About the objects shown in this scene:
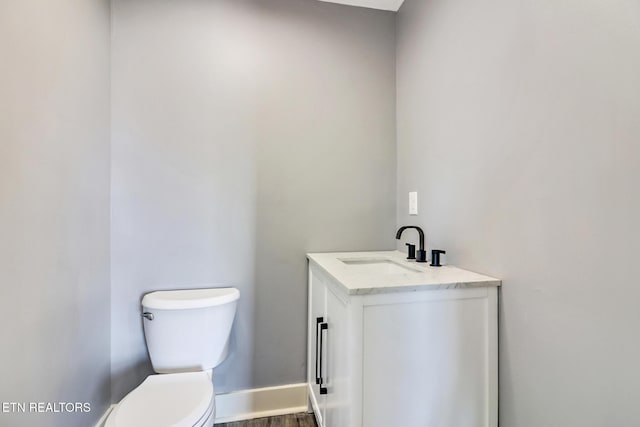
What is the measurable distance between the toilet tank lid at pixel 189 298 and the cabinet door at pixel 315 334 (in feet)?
1.32

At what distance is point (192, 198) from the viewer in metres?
1.52

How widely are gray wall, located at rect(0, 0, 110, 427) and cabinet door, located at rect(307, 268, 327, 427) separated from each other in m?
1.00

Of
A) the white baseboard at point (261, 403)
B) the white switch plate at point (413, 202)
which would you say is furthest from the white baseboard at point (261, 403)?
the white switch plate at point (413, 202)

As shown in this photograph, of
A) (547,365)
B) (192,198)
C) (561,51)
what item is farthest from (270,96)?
(547,365)

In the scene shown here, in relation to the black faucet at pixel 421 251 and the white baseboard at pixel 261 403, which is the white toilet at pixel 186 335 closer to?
the white baseboard at pixel 261 403

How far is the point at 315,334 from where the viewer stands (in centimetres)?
144

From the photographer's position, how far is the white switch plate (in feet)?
5.10

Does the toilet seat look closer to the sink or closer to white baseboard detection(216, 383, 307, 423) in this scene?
white baseboard detection(216, 383, 307, 423)

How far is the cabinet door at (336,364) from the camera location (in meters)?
0.95

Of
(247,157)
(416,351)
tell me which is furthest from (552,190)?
(247,157)

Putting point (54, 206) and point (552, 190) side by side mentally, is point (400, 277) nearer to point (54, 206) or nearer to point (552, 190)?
point (552, 190)

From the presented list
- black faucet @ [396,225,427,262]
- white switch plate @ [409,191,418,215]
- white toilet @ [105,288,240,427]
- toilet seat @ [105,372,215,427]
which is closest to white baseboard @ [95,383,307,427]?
white toilet @ [105,288,240,427]

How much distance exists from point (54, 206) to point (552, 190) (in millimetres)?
1660

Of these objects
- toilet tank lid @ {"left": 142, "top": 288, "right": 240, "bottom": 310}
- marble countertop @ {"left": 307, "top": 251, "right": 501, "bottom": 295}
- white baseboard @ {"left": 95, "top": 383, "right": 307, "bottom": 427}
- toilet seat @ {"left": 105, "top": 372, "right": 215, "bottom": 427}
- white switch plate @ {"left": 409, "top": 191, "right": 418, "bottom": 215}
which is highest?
white switch plate @ {"left": 409, "top": 191, "right": 418, "bottom": 215}
